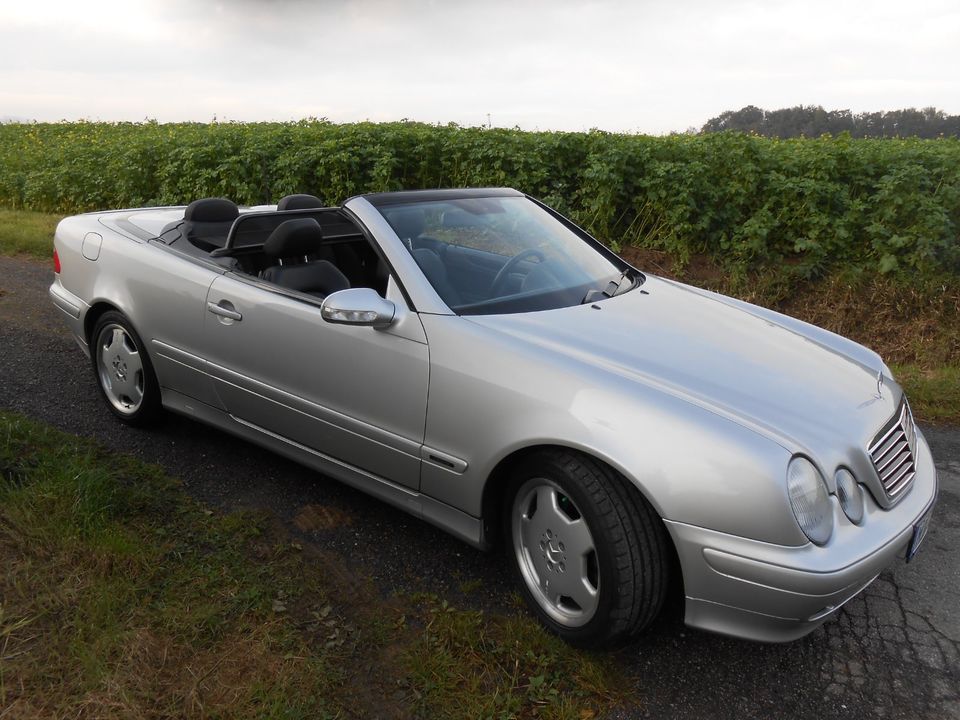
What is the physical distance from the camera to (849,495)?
7.95 feet

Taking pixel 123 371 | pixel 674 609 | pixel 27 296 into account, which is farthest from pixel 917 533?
pixel 27 296

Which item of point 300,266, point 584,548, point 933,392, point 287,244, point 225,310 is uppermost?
point 287,244

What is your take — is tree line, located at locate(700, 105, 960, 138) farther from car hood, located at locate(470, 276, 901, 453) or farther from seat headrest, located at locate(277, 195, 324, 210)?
car hood, located at locate(470, 276, 901, 453)

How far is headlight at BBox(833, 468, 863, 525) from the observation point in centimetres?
240

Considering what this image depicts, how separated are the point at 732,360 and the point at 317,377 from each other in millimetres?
1626

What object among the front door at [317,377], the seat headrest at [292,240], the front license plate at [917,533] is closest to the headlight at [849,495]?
the front license plate at [917,533]

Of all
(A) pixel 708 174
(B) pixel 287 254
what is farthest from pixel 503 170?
(B) pixel 287 254

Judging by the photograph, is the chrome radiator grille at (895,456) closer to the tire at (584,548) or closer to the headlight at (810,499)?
the headlight at (810,499)

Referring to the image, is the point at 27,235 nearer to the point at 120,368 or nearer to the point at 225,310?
the point at 120,368

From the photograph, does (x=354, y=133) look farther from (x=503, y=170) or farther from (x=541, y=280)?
(x=541, y=280)

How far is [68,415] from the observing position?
4.45m

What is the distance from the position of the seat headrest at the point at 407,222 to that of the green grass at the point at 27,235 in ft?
21.7

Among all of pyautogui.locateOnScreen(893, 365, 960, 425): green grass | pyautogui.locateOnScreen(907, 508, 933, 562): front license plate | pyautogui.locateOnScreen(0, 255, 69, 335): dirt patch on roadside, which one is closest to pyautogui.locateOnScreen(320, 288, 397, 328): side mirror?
pyautogui.locateOnScreen(907, 508, 933, 562): front license plate

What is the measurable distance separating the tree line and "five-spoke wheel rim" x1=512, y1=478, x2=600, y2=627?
7945 millimetres
